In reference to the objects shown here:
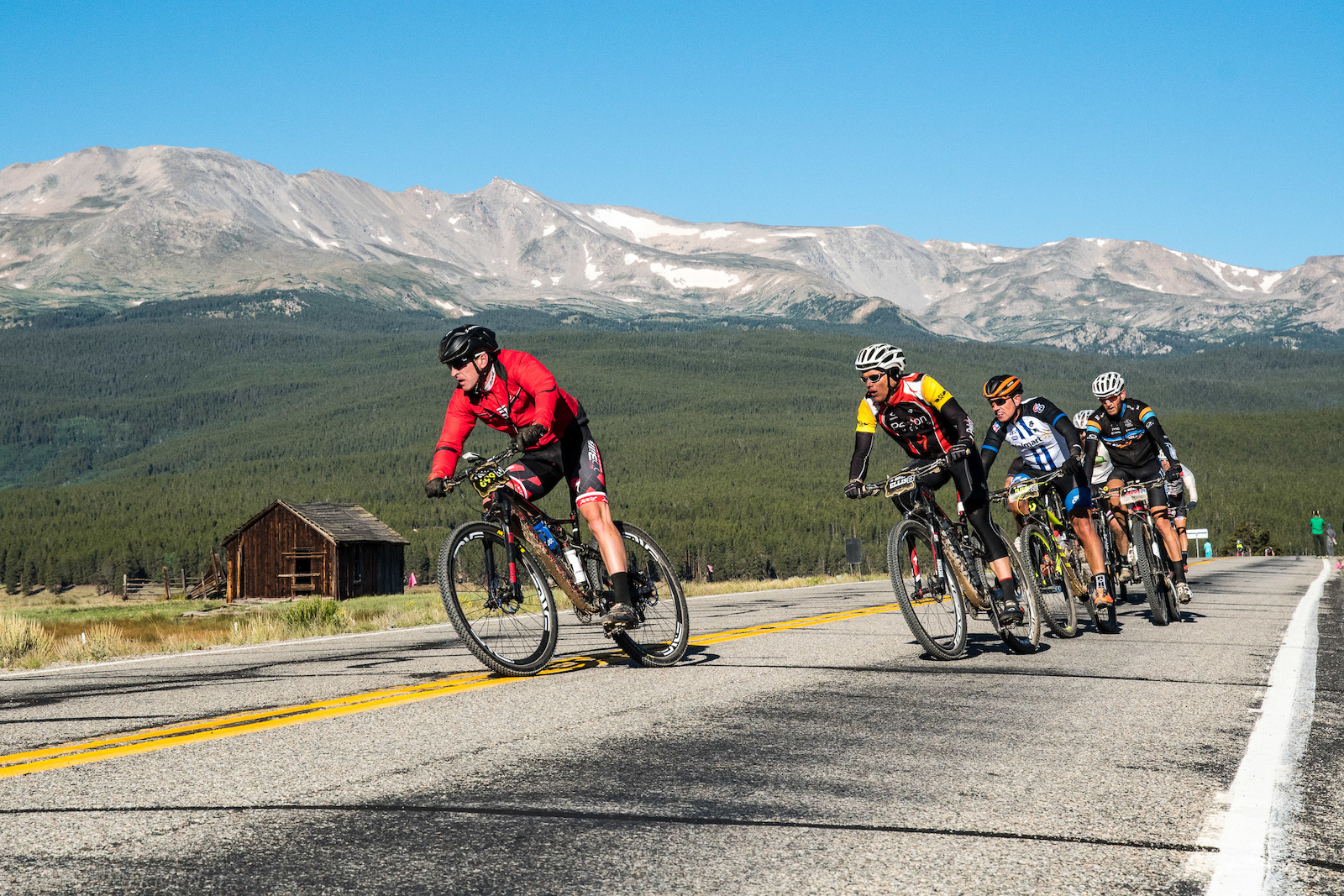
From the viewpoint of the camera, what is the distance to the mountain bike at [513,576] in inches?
286

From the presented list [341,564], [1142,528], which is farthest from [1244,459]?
[1142,528]

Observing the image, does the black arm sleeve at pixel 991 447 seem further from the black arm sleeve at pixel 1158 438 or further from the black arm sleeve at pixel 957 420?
the black arm sleeve at pixel 1158 438

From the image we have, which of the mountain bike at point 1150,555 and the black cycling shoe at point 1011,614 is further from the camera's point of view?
the mountain bike at point 1150,555

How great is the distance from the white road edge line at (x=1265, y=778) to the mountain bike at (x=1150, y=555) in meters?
3.04

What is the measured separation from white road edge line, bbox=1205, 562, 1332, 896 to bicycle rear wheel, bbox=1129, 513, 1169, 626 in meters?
3.03

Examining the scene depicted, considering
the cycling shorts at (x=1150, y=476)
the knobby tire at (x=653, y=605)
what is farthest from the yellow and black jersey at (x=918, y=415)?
the cycling shorts at (x=1150, y=476)

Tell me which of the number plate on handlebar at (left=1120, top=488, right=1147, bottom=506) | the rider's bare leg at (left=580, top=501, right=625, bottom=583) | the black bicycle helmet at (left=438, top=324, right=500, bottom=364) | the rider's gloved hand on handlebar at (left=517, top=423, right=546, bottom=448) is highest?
the black bicycle helmet at (left=438, top=324, right=500, bottom=364)

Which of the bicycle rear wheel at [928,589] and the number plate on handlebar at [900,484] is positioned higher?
the number plate on handlebar at [900,484]

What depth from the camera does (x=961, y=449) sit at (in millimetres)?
8547

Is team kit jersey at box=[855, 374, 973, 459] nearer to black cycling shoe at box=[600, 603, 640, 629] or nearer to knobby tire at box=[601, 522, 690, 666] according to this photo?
knobby tire at box=[601, 522, 690, 666]

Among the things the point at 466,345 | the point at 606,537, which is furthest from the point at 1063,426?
the point at 466,345

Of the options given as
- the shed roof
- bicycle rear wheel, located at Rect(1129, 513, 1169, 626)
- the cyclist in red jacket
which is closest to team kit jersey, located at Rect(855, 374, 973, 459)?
the cyclist in red jacket

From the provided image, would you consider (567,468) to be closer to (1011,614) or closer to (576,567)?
(576,567)

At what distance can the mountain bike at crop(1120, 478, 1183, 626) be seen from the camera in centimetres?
1179
